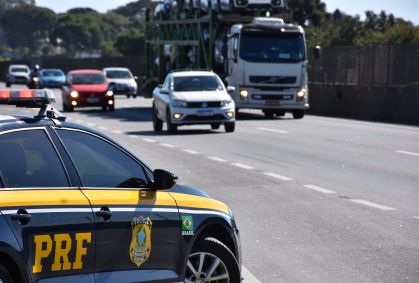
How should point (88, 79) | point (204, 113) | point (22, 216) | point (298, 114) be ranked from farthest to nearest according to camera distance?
point (88, 79) → point (298, 114) → point (204, 113) → point (22, 216)

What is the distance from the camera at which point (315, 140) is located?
2542cm

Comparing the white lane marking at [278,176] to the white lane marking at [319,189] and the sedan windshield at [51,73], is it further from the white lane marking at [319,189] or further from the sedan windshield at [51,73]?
the sedan windshield at [51,73]

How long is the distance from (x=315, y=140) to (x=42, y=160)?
1908 centimetres

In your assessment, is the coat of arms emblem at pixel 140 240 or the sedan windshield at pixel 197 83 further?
the sedan windshield at pixel 197 83

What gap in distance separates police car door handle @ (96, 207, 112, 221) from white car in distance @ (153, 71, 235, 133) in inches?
845

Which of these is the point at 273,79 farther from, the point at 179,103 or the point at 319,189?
the point at 319,189

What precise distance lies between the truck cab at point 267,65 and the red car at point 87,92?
7.95 m

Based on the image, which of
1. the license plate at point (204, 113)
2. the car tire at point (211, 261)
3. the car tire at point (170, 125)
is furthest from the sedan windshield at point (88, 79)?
the car tire at point (211, 261)

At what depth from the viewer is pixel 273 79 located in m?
Answer: 35.3

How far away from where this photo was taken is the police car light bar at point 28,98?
6.95 meters

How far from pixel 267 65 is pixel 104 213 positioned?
2864cm

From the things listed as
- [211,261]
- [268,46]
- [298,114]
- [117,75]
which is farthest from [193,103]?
[117,75]

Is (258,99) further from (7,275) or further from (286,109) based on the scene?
(7,275)

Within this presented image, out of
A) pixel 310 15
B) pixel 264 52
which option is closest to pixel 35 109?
pixel 264 52
